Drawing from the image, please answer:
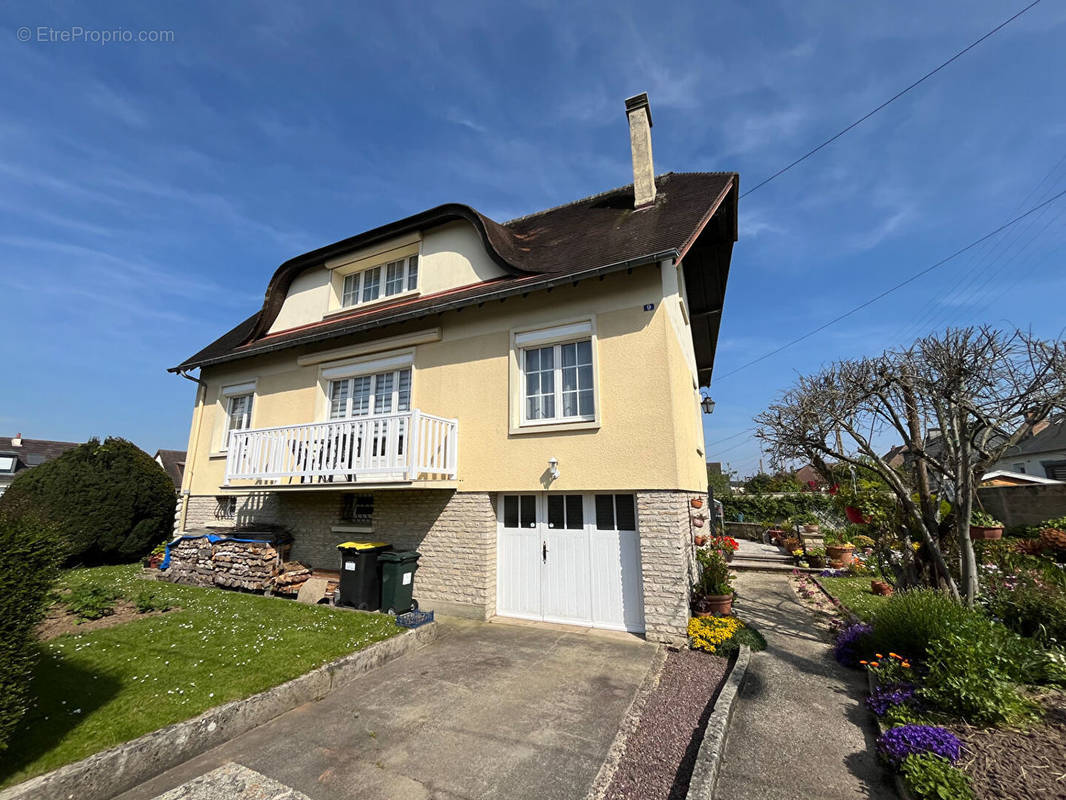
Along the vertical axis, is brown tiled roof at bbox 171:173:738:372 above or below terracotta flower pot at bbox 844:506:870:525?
above

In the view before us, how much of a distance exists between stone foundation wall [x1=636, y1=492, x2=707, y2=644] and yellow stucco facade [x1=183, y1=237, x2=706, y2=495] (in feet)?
1.03

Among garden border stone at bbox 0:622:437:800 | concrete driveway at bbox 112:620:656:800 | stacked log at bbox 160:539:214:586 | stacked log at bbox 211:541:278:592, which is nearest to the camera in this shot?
garden border stone at bbox 0:622:437:800

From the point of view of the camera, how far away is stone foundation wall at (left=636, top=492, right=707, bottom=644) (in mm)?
6516

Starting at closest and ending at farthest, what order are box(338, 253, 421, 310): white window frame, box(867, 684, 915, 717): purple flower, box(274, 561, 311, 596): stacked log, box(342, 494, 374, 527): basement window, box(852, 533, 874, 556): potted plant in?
box(867, 684, 915, 717): purple flower → box(274, 561, 311, 596): stacked log → box(342, 494, 374, 527): basement window → box(338, 253, 421, 310): white window frame → box(852, 533, 874, 556): potted plant

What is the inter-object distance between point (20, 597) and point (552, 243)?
9.37 meters

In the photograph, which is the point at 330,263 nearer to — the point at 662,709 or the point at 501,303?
the point at 501,303

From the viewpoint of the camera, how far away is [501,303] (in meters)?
8.61

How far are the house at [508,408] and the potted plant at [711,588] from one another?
35cm

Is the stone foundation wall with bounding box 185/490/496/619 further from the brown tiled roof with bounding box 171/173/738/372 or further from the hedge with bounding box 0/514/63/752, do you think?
the hedge with bounding box 0/514/63/752

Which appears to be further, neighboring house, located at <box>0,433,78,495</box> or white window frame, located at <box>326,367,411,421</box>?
neighboring house, located at <box>0,433,78,495</box>

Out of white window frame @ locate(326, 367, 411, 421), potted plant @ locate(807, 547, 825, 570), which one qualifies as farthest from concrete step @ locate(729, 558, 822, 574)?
white window frame @ locate(326, 367, 411, 421)

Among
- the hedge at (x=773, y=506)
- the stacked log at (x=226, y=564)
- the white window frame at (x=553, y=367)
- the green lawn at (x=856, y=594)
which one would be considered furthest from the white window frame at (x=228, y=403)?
the hedge at (x=773, y=506)

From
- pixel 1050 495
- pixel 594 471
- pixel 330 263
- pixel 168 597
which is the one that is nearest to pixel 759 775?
pixel 594 471

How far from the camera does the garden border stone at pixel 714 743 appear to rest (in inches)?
131
